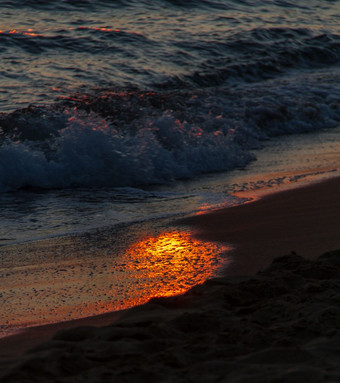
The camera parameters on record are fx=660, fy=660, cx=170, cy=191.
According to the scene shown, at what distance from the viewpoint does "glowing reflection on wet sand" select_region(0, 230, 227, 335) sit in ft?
11.2

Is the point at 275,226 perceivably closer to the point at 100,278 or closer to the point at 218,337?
the point at 100,278

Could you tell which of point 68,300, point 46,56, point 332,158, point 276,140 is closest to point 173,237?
point 68,300

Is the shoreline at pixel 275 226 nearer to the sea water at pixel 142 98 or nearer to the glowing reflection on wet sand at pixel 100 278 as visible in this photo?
the glowing reflection on wet sand at pixel 100 278

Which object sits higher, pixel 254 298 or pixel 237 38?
pixel 237 38

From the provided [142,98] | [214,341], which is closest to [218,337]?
[214,341]

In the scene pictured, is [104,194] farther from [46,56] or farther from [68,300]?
[46,56]

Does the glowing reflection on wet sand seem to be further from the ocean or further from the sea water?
the sea water

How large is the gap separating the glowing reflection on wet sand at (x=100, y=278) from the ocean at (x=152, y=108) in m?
0.37

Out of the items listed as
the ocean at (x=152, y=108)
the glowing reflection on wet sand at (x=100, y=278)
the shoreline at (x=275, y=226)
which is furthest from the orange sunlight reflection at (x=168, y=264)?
the ocean at (x=152, y=108)

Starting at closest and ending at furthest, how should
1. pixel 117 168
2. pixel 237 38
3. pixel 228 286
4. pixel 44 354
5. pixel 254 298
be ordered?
1. pixel 44 354
2. pixel 254 298
3. pixel 228 286
4. pixel 117 168
5. pixel 237 38

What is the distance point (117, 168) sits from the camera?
267 inches

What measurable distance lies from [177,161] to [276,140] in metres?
1.84

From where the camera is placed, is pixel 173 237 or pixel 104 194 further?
pixel 104 194

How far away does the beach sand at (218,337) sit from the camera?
2.46 m
